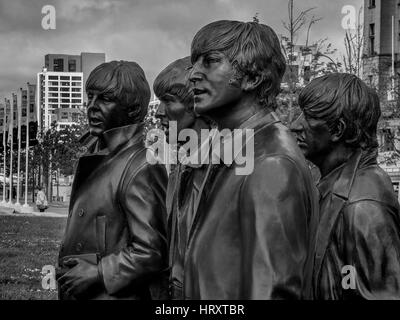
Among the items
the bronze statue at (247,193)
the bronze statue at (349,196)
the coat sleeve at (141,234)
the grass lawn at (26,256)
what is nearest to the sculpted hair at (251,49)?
the bronze statue at (247,193)

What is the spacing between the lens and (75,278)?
14.1ft

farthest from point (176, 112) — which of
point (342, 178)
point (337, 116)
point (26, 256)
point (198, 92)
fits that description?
point (26, 256)

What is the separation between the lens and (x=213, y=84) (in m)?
3.18

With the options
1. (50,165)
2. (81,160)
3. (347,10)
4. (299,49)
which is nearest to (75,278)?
(81,160)

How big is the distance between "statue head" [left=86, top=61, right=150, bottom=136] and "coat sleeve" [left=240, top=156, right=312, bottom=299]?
73.0 inches

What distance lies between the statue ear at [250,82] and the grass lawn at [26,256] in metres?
4.51

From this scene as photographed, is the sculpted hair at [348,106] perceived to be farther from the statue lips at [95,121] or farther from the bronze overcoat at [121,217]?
the statue lips at [95,121]

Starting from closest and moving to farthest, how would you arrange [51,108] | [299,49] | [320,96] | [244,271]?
[244,271]
[320,96]
[299,49]
[51,108]

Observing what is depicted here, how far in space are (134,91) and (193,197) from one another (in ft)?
5.24

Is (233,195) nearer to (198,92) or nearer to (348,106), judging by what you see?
(198,92)

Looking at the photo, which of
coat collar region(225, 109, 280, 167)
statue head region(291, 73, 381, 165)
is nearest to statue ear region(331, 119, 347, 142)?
statue head region(291, 73, 381, 165)

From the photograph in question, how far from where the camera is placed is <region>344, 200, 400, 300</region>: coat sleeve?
12.9 ft
